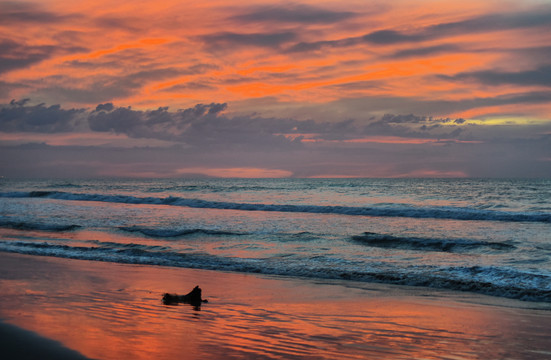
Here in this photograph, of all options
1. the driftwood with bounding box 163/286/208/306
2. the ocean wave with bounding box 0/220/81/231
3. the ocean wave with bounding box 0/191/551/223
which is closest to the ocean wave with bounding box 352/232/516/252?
the driftwood with bounding box 163/286/208/306

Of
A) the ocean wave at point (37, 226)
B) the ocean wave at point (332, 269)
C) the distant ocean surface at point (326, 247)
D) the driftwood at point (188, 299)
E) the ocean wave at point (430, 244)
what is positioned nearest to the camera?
the driftwood at point (188, 299)

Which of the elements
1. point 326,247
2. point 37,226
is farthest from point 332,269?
point 37,226

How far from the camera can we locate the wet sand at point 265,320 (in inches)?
239

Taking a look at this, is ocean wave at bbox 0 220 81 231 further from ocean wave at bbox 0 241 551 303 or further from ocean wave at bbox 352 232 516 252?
ocean wave at bbox 352 232 516 252

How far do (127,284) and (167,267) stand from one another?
3.20m

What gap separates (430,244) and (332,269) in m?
6.72

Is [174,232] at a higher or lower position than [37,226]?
higher

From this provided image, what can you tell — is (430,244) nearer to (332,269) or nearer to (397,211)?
(332,269)

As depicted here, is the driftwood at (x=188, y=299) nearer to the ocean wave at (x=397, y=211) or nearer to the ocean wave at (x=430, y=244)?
the ocean wave at (x=430, y=244)

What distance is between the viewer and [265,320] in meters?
7.64

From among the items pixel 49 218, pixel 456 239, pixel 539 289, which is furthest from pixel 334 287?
pixel 49 218

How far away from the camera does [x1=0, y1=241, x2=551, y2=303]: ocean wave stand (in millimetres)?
10672

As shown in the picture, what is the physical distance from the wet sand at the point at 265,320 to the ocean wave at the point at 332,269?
71cm

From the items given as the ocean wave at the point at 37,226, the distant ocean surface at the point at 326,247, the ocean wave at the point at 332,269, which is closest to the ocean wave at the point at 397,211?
the distant ocean surface at the point at 326,247
